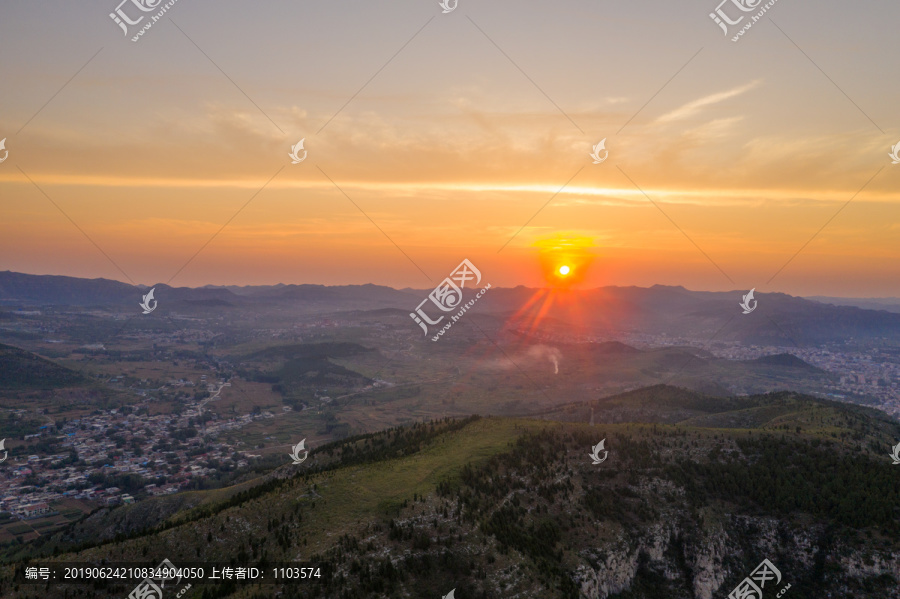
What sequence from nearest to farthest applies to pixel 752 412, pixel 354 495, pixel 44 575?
1. pixel 44 575
2. pixel 354 495
3. pixel 752 412

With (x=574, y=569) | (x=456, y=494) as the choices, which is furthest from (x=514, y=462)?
(x=574, y=569)

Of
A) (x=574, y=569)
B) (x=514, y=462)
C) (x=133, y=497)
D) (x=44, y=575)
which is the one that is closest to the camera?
(x=44, y=575)

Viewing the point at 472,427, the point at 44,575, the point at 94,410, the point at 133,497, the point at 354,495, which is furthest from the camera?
the point at 94,410

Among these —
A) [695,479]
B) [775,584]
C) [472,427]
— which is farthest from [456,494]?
[775,584]

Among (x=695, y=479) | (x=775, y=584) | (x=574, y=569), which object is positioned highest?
(x=695, y=479)

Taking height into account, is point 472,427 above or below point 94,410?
below

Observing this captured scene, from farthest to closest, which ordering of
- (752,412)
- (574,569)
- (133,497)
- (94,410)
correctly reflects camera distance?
1. (94,410)
2. (133,497)
3. (752,412)
4. (574,569)

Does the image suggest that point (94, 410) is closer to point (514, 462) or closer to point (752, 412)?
point (514, 462)

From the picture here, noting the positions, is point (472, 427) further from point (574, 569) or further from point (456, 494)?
point (574, 569)

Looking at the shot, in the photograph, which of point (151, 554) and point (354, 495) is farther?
point (354, 495)
